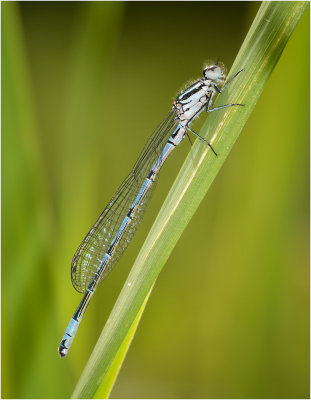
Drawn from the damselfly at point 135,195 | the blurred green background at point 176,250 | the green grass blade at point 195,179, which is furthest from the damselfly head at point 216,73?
the green grass blade at point 195,179

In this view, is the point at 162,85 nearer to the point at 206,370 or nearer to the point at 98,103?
the point at 98,103

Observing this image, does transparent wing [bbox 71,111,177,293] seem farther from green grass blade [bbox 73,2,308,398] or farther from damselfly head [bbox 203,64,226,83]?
green grass blade [bbox 73,2,308,398]

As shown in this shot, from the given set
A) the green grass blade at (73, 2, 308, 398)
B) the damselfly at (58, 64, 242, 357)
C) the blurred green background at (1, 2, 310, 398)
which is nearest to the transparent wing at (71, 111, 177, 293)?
the damselfly at (58, 64, 242, 357)

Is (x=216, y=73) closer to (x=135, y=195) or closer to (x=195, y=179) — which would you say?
(x=135, y=195)

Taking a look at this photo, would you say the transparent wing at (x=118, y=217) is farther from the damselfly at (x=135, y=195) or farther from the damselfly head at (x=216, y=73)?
the damselfly head at (x=216, y=73)

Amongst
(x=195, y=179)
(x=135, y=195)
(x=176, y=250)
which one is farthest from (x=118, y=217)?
(x=176, y=250)

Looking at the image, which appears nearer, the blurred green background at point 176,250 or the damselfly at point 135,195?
the blurred green background at point 176,250

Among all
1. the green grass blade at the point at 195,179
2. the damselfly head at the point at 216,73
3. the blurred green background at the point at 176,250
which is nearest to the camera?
the green grass blade at the point at 195,179
